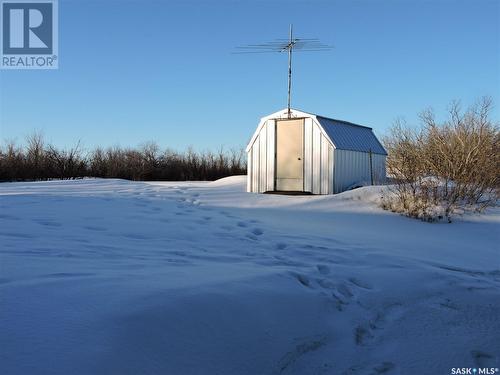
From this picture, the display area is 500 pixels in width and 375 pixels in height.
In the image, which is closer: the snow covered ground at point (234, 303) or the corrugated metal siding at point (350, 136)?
the snow covered ground at point (234, 303)

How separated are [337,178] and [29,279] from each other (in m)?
11.4

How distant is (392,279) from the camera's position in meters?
4.62

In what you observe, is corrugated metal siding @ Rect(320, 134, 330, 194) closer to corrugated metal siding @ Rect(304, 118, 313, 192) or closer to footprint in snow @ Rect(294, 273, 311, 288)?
corrugated metal siding @ Rect(304, 118, 313, 192)

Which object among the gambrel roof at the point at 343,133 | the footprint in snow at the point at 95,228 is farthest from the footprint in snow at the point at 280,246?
the gambrel roof at the point at 343,133

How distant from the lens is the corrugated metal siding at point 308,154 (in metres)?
14.0

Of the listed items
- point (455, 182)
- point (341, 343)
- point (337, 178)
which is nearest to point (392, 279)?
point (341, 343)

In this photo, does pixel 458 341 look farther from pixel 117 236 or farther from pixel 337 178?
pixel 337 178

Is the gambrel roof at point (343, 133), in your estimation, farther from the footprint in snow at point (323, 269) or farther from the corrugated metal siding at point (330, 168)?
the footprint in snow at point (323, 269)

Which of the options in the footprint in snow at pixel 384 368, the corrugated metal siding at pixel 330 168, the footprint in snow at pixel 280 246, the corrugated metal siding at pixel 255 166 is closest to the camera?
the footprint in snow at pixel 384 368

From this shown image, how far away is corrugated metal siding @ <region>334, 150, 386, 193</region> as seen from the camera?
13.9 metres

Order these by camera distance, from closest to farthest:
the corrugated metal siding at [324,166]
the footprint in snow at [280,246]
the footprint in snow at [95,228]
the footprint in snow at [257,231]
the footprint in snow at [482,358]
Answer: the footprint in snow at [482,358], the footprint in snow at [280,246], the footprint in snow at [95,228], the footprint in snow at [257,231], the corrugated metal siding at [324,166]

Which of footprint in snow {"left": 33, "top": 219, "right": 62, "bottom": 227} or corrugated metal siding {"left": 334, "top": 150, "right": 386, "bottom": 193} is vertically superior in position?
corrugated metal siding {"left": 334, "top": 150, "right": 386, "bottom": 193}

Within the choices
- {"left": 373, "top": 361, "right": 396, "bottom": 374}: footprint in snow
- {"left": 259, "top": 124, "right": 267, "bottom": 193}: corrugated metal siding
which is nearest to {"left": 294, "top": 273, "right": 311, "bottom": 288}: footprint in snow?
{"left": 373, "top": 361, "right": 396, "bottom": 374}: footprint in snow

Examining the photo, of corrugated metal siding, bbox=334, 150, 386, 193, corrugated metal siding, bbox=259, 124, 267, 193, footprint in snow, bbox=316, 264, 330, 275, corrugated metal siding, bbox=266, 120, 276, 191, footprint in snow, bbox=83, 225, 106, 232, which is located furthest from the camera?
corrugated metal siding, bbox=259, 124, 267, 193
